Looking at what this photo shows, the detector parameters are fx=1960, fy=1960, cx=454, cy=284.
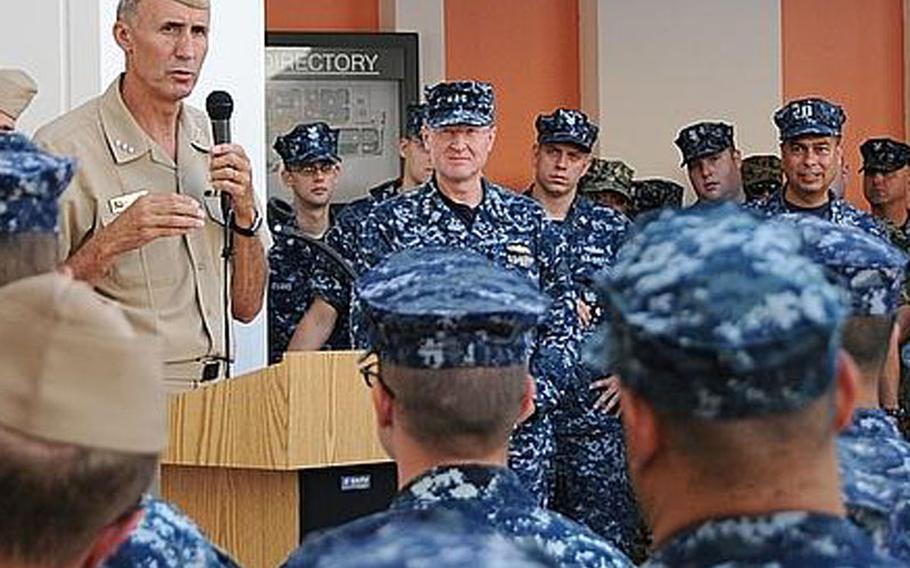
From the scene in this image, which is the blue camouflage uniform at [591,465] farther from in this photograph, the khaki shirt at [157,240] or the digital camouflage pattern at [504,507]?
the digital camouflage pattern at [504,507]

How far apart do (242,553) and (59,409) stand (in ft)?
8.04

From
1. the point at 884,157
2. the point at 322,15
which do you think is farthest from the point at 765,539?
the point at 322,15

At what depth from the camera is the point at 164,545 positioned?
6.67ft

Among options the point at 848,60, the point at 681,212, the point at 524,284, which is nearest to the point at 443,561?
the point at 681,212

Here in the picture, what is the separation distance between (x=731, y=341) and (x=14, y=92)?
3.36m

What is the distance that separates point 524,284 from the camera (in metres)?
2.66

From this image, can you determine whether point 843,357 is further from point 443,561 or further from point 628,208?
point 628,208

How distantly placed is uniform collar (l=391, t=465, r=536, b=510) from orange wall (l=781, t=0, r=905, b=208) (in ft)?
22.8

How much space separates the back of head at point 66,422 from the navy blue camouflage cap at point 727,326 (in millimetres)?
384

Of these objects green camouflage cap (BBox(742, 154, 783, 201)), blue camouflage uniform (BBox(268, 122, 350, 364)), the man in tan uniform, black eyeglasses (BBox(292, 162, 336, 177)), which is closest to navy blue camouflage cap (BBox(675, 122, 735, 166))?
green camouflage cap (BBox(742, 154, 783, 201))

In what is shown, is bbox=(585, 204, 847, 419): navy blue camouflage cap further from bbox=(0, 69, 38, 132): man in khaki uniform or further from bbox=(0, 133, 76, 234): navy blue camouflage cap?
bbox=(0, 69, 38, 132): man in khaki uniform

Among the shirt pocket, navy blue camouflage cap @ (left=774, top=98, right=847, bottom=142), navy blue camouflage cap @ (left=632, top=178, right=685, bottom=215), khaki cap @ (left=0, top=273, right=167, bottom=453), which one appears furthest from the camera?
navy blue camouflage cap @ (left=632, top=178, right=685, bottom=215)

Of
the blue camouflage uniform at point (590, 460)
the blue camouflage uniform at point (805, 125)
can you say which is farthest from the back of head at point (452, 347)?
the blue camouflage uniform at point (805, 125)

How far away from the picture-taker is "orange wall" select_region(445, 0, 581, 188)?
28.4 feet
